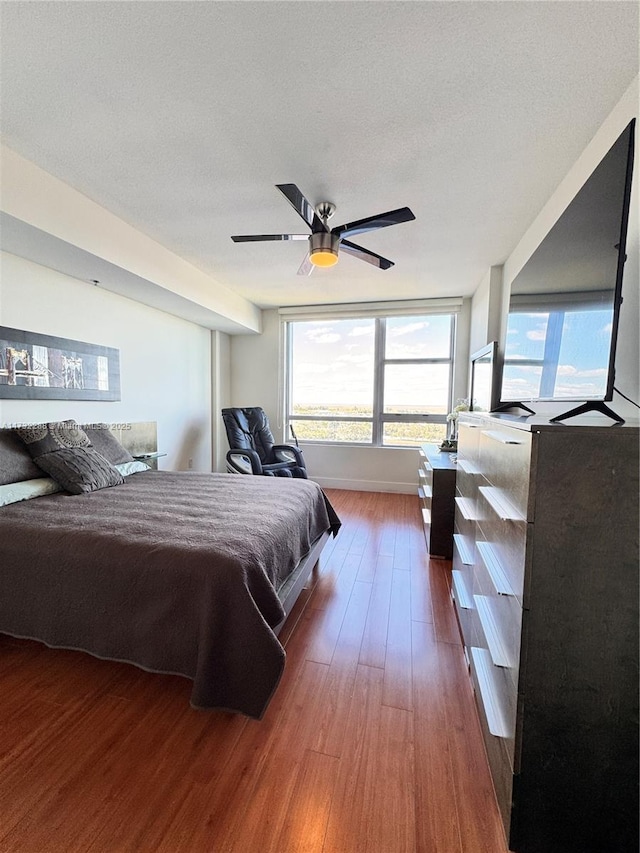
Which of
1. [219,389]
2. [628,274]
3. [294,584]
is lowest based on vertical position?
[294,584]

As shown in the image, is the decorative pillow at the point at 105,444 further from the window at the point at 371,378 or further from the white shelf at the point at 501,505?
the white shelf at the point at 501,505

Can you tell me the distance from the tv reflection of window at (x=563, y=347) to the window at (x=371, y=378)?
270cm

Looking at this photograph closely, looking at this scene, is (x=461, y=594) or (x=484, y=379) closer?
(x=461, y=594)

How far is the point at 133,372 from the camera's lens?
3.48 m

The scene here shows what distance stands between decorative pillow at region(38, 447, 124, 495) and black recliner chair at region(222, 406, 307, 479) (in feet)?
4.87

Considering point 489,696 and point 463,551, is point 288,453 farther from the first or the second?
point 489,696

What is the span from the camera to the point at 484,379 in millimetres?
3135

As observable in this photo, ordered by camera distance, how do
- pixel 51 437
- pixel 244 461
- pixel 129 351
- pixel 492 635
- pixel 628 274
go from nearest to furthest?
pixel 492 635, pixel 628 274, pixel 51 437, pixel 129 351, pixel 244 461

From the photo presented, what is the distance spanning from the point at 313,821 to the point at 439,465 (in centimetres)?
218

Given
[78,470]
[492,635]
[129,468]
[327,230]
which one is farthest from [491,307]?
[78,470]

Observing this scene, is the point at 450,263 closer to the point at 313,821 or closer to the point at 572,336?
the point at 572,336

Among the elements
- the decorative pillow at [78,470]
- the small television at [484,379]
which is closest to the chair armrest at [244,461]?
the decorative pillow at [78,470]

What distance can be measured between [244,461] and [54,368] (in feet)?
6.26

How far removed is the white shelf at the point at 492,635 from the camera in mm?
1029
